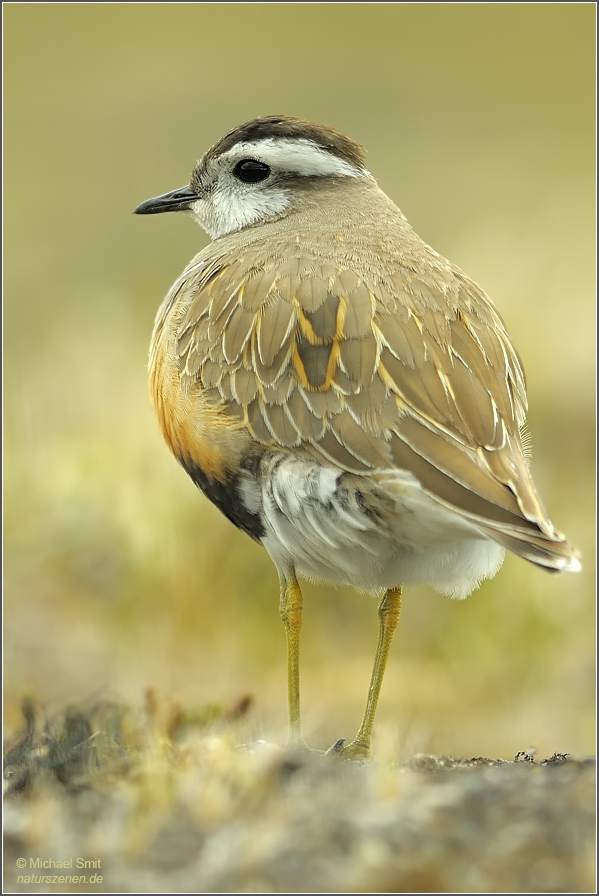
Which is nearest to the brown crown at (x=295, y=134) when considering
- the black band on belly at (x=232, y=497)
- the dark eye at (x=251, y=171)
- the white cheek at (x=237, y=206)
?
the dark eye at (x=251, y=171)

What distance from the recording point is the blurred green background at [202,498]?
364 inches

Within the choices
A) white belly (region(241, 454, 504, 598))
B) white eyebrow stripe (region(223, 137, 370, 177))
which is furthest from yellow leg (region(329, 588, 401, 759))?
white eyebrow stripe (region(223, 137, 370, 177))

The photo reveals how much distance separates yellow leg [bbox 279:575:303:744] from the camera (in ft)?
→ 19.5

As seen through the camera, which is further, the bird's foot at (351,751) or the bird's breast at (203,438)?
the bird's foot at (351,751)

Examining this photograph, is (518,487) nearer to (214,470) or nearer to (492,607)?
(214,470)

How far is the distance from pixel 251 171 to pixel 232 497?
2321 millimetres

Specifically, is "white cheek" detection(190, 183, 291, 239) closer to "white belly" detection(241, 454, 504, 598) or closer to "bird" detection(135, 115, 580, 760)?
"bird" detection(135, 115, 580, 760)

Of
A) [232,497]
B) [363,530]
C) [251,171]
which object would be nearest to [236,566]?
[251,171]

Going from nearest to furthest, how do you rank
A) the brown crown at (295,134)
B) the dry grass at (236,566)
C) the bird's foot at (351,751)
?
the dry grass at (236,566) → the bird's foot at (351,751) → the brown crown at (295,134)

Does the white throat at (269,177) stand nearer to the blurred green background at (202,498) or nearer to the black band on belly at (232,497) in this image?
the black band on belly at (232,497)

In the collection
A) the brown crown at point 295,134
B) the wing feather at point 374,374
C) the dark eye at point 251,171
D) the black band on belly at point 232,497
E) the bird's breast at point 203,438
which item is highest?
the brown crown at point 295,134

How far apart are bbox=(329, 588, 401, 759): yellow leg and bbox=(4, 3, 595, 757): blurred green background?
0.20m

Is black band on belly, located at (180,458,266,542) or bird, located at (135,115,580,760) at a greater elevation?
bird, located at (135,115,580,760)

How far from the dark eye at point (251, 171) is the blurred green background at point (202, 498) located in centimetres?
331
